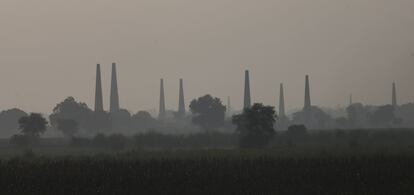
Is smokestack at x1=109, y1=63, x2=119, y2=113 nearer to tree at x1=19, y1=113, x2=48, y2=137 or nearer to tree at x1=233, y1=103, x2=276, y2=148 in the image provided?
tree at x1=19, y1=113, x2=48, y2=137

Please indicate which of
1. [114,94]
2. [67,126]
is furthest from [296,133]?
[114,94]

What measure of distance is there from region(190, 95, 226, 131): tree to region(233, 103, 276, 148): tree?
229 feet

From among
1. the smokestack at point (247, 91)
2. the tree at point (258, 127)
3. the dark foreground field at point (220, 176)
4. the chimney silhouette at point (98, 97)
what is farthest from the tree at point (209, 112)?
the dark foreground field at point (220, 176)

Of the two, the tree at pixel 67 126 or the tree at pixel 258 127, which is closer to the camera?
the tree at pixel 258 127

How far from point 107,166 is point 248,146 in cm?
3667

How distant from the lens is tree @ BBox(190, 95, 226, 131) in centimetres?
16125

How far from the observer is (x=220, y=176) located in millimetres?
45312

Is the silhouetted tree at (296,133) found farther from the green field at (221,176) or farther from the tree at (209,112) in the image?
the tree at (209,112)

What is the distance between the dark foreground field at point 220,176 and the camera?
130ft

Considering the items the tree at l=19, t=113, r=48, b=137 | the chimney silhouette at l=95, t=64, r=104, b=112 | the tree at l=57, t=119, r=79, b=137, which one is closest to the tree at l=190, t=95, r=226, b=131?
the chimney silhouette at l=95, t=64, r=104, b=112

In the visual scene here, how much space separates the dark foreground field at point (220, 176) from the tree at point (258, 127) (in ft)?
99.0

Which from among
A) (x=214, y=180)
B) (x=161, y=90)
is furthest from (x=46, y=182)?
(x=161, y=90)

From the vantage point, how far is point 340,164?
49.5 m

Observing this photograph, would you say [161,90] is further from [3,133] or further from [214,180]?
[214,180]
